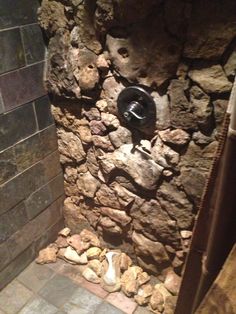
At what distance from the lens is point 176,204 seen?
1.58m

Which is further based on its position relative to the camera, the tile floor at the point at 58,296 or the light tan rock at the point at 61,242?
the light tan rock at the point at 61,242

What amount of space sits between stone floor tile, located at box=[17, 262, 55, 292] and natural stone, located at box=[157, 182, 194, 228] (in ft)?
2.83

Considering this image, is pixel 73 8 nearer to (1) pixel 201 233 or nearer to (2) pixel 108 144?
(2) pixel 108 144

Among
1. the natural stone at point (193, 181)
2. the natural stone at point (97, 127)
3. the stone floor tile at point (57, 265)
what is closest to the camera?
the natural stone at point (193, 181)

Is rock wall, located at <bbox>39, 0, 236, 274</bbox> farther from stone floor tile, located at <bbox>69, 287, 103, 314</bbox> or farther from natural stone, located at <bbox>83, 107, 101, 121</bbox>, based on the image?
stone floor tile, located at <bbox>69, 287, 103, 314</bbox>

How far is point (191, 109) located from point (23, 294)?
140 cm

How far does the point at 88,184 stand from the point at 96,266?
0.50 m

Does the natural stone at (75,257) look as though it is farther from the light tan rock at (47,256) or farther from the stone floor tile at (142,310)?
the stone floor tile at (142,310)

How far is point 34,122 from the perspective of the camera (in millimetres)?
1732

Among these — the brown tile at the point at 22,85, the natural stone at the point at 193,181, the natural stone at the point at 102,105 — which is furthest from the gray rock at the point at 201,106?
the brown tile at the point at 22,85

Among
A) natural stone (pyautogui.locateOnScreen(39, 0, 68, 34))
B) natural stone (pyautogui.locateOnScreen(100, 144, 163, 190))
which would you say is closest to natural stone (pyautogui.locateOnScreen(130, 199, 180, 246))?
natural stone (pyautogui.locateOnScreen(100, 144, 163, 190))

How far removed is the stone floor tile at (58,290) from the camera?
1.81 m

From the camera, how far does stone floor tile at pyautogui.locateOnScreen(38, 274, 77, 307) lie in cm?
181

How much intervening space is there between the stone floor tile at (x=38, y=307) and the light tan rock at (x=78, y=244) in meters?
0.36
